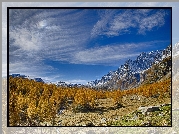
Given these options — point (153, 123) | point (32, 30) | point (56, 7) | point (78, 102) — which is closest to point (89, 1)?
point (56, 7)

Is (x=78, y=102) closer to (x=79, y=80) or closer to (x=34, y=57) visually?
(x=79, y=80)

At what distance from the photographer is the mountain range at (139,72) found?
5980mm

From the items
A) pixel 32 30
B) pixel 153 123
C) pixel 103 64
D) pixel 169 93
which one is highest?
pixel 32 30

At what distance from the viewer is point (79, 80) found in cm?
607

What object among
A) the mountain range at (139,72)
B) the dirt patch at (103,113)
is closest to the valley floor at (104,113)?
the dirt patch at (103,113)

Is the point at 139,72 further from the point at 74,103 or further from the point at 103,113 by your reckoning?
the point at 74,103

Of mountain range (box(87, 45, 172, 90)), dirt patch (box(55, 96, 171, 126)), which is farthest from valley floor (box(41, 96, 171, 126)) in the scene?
mountain range (box(87, 45, 172, 90))

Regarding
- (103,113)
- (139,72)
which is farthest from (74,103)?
(139,72)

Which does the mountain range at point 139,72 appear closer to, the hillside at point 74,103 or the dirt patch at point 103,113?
the hillside at point 74,103

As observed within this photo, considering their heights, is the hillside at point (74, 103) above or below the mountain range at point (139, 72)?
below

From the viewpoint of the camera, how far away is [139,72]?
608cm

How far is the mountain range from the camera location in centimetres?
598

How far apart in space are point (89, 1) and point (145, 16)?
71 centimetres

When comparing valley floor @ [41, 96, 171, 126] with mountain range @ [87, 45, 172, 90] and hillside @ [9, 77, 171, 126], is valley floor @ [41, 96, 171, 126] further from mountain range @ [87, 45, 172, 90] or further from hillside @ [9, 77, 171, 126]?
mountain range @ [87, 45, 172, 90]
